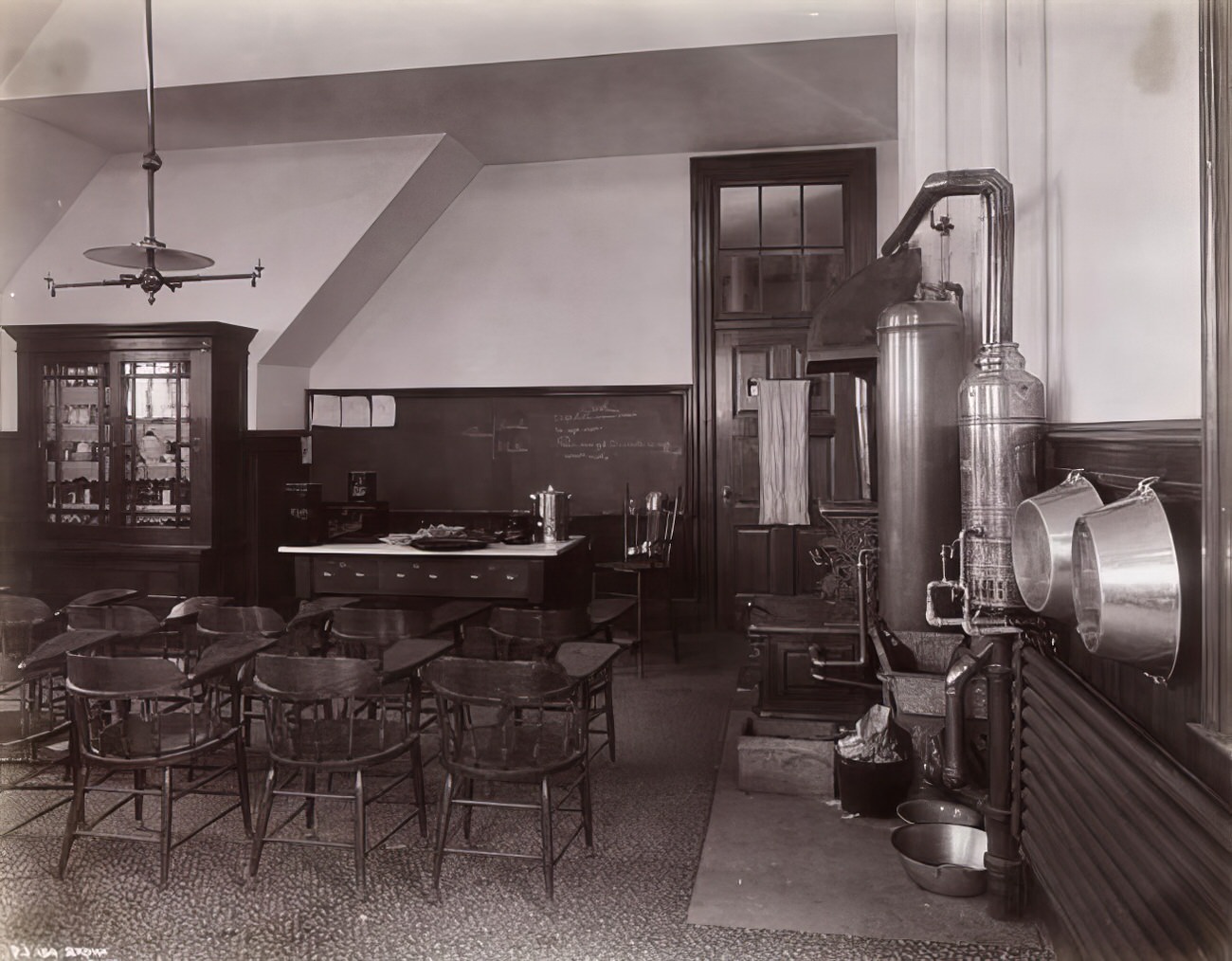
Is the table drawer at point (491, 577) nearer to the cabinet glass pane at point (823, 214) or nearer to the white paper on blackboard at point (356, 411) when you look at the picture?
the white paper on blackboard at point (356, 411)

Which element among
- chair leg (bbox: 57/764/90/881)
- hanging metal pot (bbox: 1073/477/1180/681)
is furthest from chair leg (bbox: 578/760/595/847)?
hanging metal pot (bbox: 1073/477/1180/681)

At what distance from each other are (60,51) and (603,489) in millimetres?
4961

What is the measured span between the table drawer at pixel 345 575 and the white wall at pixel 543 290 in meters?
2.38

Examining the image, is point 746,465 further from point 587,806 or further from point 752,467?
point 587,806

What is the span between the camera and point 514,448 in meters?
8.11

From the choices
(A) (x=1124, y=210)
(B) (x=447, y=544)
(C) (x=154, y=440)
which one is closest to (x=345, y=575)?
(B) (x=447, y=544)

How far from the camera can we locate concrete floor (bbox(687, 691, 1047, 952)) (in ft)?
9.64

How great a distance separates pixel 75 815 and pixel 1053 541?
10.9 ft

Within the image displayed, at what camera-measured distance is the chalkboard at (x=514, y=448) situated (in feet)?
25.9

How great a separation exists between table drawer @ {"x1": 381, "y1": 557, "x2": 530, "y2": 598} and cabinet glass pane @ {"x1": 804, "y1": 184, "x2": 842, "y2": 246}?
3.76 m

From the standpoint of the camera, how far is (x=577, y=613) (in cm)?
407

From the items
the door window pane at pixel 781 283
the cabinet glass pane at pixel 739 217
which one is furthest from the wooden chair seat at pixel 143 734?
the cabinet glass pane at pixel 739 217

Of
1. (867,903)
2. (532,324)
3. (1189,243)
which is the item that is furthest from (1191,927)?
(532,324)

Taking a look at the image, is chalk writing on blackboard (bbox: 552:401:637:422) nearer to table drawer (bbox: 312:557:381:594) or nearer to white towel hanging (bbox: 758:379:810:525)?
white towel hanging (bbox: 758:379:810:525)
